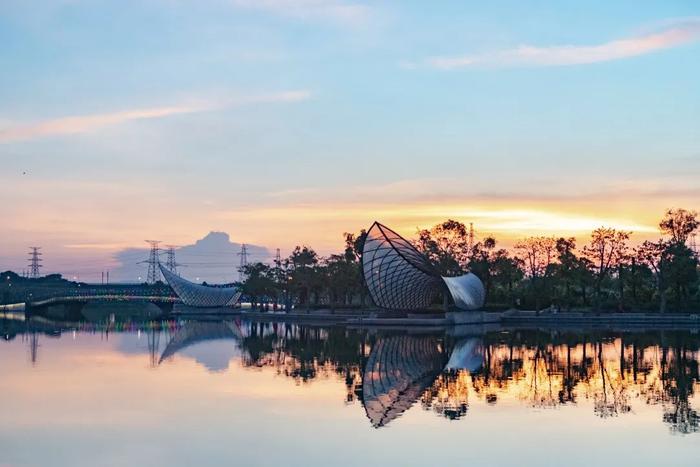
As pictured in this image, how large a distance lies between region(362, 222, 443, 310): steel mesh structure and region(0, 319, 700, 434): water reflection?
12710 millimetres

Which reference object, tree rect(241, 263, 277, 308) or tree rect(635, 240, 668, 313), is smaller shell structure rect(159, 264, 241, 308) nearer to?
tree rect(241, 263, 277, 308)

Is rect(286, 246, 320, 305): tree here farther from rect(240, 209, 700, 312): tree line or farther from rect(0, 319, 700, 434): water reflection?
rect(0, 319, 700, 434): water reflection

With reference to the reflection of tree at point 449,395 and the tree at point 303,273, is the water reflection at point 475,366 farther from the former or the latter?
the tree at point 303,273

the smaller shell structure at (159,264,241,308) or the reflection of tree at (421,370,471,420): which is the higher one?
the smaller shell structure at (159,264,241,308)

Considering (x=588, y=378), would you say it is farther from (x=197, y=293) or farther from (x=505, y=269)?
(x=197, y=293)

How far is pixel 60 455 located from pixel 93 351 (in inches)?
1520

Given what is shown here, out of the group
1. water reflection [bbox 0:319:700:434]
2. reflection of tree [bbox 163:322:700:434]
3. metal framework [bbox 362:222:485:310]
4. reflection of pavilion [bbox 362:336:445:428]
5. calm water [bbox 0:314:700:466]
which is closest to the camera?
calm water [bbox 0:314:700:466]

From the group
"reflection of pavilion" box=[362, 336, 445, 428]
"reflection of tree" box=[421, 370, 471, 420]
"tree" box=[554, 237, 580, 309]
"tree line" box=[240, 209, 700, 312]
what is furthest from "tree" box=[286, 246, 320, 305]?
"reflection of tree" box=[421, 370, 471, 420]

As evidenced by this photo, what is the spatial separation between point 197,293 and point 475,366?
11740 cm

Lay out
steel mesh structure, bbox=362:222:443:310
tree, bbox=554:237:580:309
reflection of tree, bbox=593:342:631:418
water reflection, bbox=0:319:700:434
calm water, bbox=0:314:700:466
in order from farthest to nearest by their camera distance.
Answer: tree, bbox=554:237:580:309
steel mesh structure, bbox=362:222:443:310
water reflection, bbox=0:319:700:434
reflection of tree, bbox=593:342:631:418
calm water, bbox=0:314:700:466

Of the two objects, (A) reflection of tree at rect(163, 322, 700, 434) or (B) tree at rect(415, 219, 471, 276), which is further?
(B) tree at rect(415, 219, 471, 276)

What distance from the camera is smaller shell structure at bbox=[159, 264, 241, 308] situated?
154m

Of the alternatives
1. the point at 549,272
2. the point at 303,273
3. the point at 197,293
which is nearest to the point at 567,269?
the point at 549,272

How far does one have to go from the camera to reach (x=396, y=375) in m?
40.0
